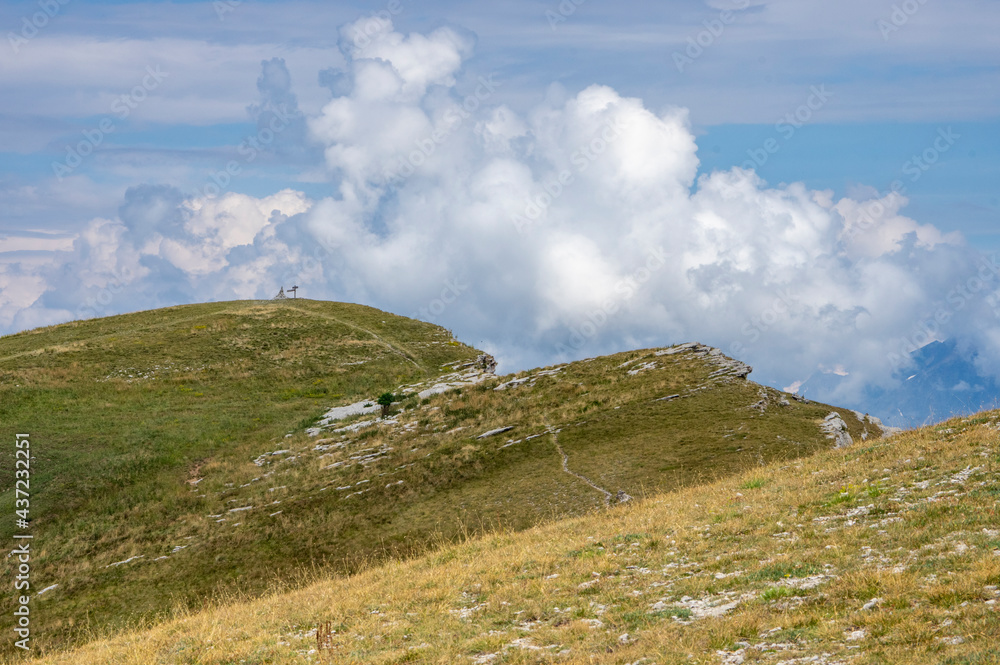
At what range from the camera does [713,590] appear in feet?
45.1

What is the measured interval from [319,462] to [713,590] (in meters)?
32.6

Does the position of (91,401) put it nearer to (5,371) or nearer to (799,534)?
(5,371)

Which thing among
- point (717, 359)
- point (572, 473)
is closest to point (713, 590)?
point (572, 473)

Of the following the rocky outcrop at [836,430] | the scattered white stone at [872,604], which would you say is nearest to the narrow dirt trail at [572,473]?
the rocky outcrop at [836,430]

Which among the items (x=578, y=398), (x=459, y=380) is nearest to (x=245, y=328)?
(x=459, y=380)

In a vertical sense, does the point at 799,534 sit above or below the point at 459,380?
below

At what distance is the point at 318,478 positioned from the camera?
129 ft

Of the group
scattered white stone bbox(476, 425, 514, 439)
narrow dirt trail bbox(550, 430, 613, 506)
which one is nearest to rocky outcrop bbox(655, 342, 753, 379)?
narrow dirt trail bbox(550, 430, 613, 506)

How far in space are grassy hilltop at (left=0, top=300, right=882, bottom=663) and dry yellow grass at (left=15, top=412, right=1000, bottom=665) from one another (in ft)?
4.34

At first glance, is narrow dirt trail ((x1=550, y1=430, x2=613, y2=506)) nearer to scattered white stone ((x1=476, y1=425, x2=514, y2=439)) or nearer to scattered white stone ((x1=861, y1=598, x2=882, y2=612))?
scattered white stone ((x1=476, y1=425, x2=514, y2=439))

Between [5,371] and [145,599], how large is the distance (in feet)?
150

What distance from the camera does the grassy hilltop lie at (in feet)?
96.6

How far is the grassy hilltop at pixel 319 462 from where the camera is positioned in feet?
96.6

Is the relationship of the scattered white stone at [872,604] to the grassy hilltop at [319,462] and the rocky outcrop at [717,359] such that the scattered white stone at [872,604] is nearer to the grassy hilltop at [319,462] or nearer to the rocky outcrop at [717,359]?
the grassy hilltop at [319,462]
